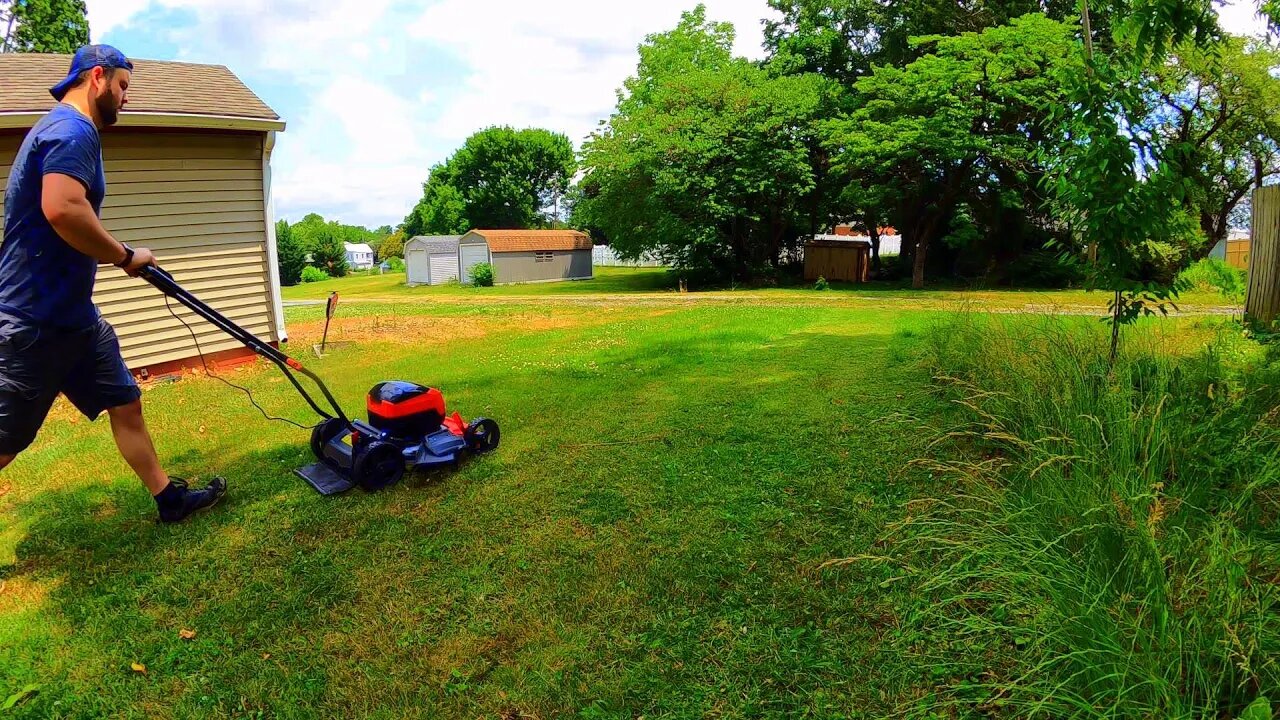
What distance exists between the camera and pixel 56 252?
3.01m

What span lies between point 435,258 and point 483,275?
5.22 meters

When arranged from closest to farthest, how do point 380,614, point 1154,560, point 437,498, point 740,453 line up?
point 1154,560
point 380,614
point 437,498
point 740,453

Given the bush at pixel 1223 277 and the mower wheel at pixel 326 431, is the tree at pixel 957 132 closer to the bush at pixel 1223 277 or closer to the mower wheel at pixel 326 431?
the bush at pixel 1223 277

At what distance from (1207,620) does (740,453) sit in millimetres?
2631

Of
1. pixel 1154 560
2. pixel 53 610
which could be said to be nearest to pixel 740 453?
pixel 1154 560

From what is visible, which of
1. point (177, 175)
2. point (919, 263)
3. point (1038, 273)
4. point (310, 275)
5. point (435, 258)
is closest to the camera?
point (177, 175)

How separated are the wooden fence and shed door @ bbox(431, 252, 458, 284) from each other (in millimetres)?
35667

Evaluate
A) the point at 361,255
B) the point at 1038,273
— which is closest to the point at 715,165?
the point at 1038,273

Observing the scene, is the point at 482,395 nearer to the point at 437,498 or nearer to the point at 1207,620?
the point at 437,498

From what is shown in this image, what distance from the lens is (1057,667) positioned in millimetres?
2023

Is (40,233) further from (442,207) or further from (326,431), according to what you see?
(442,207)

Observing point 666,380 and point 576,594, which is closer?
point 576,594

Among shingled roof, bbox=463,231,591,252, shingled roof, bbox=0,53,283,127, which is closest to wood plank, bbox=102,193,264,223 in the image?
shingled roof, bbox=0,53,283,127

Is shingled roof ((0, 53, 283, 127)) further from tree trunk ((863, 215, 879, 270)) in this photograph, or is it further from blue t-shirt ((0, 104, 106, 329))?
tree trunk ((863, 215, 879, 270))
